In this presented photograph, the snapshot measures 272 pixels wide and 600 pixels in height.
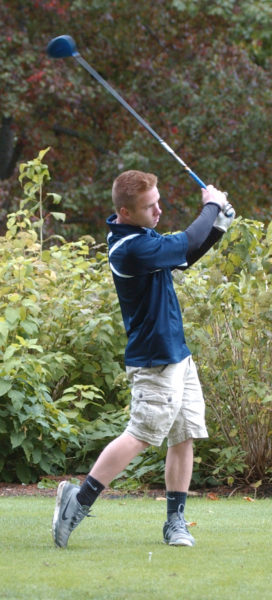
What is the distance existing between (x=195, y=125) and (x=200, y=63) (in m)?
1.44

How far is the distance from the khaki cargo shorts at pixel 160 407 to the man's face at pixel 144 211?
64cm

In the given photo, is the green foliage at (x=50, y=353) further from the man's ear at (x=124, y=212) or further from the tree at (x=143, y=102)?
the tree at (x=143, y=102)

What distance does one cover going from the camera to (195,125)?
1967 cm

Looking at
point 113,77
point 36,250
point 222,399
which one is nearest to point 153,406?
point 222,399

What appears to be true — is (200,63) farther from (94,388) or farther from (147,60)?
(94,388)

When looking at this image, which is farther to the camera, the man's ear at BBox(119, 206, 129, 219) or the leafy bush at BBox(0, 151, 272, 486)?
the leafy bush at BBox(0, 151, 272, 486)

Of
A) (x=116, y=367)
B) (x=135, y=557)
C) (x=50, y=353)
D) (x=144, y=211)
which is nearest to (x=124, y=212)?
(x=144, y=211)

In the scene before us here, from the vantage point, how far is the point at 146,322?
4.48 meters

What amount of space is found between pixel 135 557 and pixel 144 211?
57.9 inches

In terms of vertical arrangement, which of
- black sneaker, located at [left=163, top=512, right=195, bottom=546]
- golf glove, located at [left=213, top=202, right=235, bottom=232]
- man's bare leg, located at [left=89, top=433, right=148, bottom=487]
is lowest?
black sneaker, located at [left=163, top=512, right=195, bottom=546]

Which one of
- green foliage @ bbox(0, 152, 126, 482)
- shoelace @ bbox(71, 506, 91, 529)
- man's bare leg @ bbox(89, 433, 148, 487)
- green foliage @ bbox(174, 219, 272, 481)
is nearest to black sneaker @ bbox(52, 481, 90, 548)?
shoelace @ bbox(71, 506, 91, 529)

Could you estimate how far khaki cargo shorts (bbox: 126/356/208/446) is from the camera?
14.6 feet

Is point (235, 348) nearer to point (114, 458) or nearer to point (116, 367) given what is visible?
point (116, 367)

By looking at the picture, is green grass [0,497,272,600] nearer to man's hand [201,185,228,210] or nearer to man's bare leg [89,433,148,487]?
man's bare leg [89,433,148,487]
